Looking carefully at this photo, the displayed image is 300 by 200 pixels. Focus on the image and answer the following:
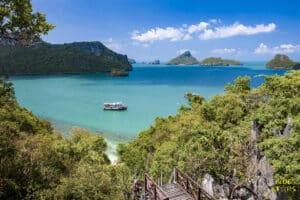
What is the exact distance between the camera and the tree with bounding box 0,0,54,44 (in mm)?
6770

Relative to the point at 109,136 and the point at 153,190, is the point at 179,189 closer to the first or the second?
the point at 153,190

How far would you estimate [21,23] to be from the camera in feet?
22.8

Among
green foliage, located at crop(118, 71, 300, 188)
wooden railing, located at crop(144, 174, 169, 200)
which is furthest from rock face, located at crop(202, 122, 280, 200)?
wooden railing, located at crop(144, 174, 169, 200)

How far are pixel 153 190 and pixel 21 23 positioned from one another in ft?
22.5

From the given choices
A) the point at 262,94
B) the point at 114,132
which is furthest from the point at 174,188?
the point at 114,132

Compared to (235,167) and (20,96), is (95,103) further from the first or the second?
(235,167)

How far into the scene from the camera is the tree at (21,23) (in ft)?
22.2

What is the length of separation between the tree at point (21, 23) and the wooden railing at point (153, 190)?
6.14 meters

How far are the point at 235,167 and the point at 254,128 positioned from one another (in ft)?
8.46

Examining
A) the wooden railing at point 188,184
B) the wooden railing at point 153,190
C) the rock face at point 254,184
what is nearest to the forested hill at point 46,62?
the rock face at point 254,184

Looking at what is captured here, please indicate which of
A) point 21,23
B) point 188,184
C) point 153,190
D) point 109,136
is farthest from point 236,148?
point 109,136

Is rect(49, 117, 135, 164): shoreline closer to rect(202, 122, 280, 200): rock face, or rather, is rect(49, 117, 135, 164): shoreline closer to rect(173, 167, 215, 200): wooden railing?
rect(202, 122, 280, 200): rock face

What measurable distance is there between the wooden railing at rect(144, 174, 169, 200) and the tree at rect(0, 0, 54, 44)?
6.14m

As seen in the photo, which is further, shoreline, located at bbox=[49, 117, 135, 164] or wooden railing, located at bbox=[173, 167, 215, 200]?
shoreline, located at bbox=[49, 117, 135, 164]
